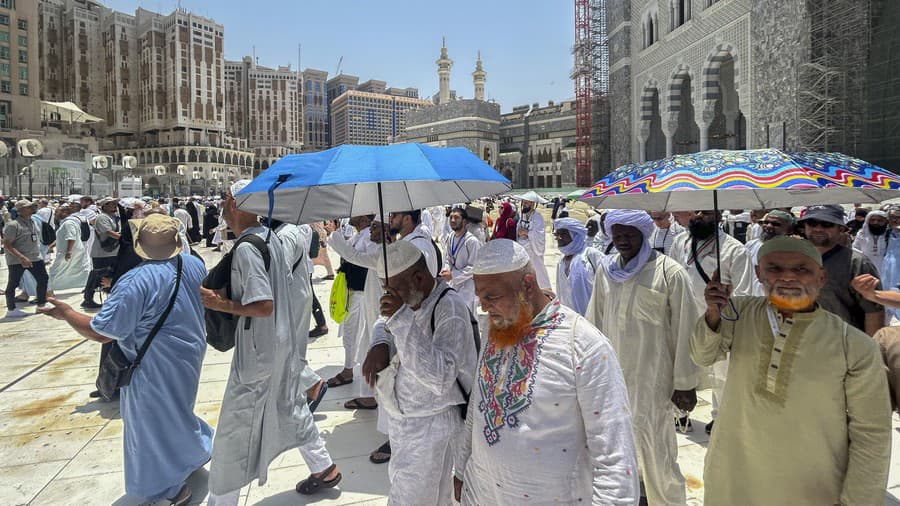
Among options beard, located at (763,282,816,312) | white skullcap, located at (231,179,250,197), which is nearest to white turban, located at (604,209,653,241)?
beard, located at (763,282,816,312)

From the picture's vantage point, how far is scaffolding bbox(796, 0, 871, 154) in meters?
12.6

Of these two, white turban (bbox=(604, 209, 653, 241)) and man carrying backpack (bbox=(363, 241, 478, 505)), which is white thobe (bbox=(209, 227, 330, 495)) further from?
white turban (bbox=(604, 209, 653, 241))

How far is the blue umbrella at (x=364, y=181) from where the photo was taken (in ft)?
5.48

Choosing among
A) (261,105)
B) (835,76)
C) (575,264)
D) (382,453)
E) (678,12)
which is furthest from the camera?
(261,105)

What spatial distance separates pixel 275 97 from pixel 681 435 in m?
75.9

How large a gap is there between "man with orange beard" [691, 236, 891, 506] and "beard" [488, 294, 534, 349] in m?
0.76

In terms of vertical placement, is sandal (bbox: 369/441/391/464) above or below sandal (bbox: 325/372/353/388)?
below

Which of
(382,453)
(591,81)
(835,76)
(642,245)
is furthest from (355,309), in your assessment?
(591,81)

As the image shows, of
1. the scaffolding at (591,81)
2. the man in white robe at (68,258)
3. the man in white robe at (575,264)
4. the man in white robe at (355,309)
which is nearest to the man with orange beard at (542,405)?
the man in white robe at (575,264)

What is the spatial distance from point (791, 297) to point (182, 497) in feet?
9.12

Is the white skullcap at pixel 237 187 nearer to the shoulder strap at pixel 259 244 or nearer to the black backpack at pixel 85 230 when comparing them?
the shoulder strap at pixel 259 244

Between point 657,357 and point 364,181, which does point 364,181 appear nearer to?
point 364,181

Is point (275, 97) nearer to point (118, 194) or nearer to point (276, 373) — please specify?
point (118, 194)

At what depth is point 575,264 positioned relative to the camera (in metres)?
3.66
